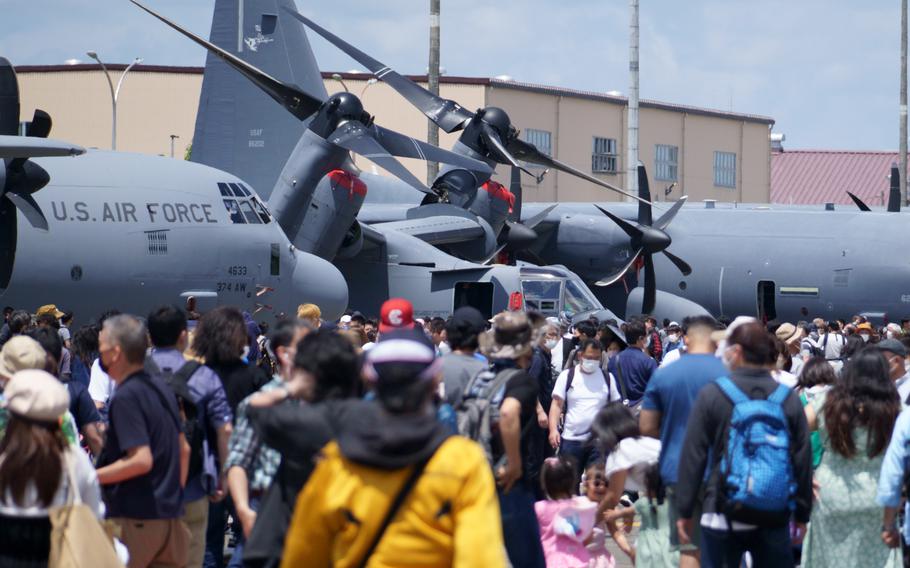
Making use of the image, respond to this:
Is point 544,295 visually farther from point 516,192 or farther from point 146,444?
point 146,444

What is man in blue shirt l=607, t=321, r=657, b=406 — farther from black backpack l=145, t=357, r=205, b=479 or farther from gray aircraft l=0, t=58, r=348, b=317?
gray aircraft l=0, t=58, r=348, b=317

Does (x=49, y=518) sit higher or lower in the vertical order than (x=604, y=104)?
lower

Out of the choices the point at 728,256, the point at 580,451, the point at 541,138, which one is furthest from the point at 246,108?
the point at 541,138

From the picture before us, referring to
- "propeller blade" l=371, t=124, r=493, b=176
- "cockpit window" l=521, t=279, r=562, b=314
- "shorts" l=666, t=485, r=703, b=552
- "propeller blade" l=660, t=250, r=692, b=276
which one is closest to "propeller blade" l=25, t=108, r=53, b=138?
"propeller blade" l=371, t=124, r=493, b=176

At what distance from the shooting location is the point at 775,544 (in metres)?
5.75

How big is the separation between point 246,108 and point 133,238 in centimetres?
915

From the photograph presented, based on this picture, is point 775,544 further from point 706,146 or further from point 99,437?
point 706,146

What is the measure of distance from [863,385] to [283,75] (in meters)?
20.7

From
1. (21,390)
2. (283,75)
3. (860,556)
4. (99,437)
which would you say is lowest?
(860,556)

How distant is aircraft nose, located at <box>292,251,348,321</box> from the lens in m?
18.3

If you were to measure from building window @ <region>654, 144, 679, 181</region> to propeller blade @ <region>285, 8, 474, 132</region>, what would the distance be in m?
35.3

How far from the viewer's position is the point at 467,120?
25.0 m

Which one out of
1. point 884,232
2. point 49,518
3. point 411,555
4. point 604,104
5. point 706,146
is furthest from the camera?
point 706,146

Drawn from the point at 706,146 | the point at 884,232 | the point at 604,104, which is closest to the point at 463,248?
the point at 884,232
